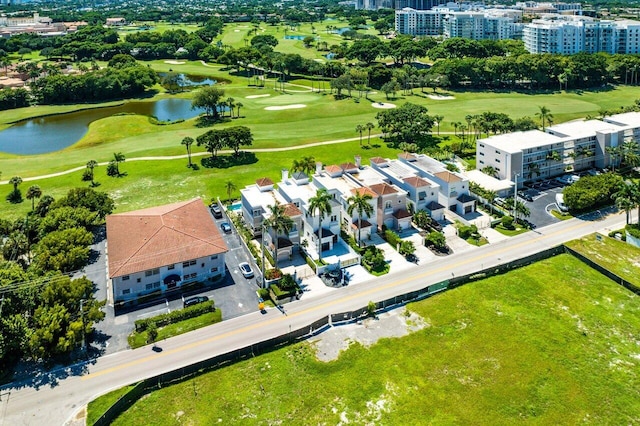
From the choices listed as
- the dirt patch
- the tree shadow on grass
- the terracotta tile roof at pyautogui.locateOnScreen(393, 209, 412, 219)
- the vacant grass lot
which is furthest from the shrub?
the tree shadow on grass

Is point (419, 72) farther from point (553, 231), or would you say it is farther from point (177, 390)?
point (177, 390)

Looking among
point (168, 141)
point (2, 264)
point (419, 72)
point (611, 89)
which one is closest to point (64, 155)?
point (168, 141)

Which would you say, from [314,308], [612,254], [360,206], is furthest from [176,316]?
[612,254]

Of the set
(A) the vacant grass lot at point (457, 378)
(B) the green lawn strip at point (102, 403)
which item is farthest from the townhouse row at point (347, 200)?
(B) the green lawn strip at point (102, 403)

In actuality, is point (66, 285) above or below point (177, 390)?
above

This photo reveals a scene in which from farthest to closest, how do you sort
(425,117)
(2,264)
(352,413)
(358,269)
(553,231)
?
(425,117) → (553,231) → (358,269) → (2,264) → (352,413)

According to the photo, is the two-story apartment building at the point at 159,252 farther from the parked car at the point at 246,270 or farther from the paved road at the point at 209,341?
the paved road at the point at 209,341
